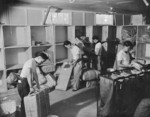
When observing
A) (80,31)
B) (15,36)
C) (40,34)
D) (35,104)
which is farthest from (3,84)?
(80,31)

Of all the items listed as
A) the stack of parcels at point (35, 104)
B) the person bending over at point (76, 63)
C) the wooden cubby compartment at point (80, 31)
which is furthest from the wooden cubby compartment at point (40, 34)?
the stack of parcels at point (35, 104)

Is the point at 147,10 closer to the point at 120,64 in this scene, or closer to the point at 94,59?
the point at 94,59

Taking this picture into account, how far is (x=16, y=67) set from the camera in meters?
4.90

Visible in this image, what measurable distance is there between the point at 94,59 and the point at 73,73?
3.41ft

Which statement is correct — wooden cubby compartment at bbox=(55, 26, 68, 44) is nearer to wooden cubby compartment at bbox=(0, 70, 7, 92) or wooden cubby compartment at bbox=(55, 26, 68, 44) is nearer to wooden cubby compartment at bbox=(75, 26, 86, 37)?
wooden cubby compartment at bbox=(75, 26, 86, 37)

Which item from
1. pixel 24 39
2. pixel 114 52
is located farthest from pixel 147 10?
pixel 24 39

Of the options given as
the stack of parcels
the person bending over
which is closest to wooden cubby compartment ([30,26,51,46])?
the person bending over

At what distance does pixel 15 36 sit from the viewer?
5.09 meters

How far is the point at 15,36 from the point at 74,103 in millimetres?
2383

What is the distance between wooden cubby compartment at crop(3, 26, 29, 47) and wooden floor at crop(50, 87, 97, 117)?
5.35 ft

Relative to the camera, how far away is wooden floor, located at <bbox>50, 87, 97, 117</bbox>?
3949 mm

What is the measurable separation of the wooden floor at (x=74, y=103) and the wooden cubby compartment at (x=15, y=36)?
1.63 meters

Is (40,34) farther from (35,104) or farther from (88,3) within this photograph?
(35,104)

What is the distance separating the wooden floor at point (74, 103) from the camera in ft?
13.0
